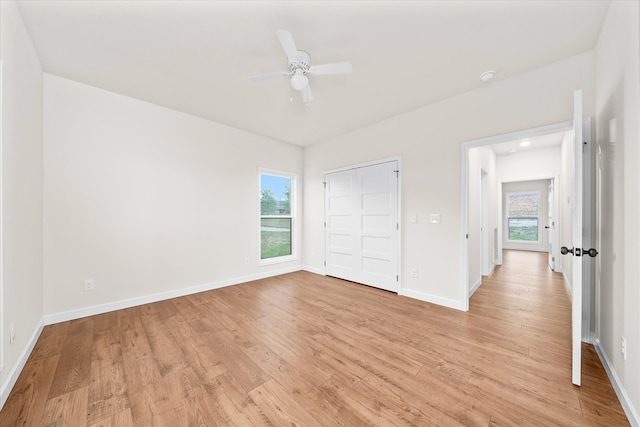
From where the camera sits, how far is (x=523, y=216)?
814 centimetres

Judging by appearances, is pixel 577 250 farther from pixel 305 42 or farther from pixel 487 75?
pixel 305 42

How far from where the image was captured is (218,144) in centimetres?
399

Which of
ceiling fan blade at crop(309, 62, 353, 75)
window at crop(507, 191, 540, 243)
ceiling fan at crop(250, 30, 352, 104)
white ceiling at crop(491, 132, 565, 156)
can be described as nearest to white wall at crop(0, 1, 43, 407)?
ceiling fan at crop(250, 30, 352, 104)

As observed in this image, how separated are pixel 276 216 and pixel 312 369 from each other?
3.47m

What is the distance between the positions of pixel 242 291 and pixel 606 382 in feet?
12.9

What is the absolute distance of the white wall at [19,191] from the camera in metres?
1.62

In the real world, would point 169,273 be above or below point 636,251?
below

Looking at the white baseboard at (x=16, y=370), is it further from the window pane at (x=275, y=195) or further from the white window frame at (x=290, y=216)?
the window pane at (x=275, y=195)

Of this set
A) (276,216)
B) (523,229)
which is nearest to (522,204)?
(523,229)

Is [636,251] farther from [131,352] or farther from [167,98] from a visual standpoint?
[167,98]

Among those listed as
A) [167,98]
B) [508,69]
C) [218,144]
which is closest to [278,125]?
[218,144]

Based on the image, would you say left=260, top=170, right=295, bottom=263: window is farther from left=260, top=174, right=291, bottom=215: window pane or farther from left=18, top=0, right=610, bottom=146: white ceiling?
left=18, top=0, right=610, bottom=146: white ceiling

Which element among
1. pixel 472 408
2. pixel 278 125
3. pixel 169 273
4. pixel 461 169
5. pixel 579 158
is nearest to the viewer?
pixel 472 408

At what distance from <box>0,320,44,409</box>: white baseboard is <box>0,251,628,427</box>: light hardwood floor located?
4 centimetres
